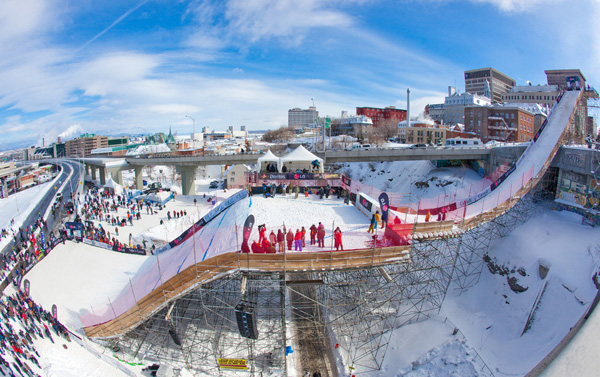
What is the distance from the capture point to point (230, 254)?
1095cm

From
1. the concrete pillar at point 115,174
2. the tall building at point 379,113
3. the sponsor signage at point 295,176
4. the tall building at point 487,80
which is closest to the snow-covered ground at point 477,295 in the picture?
the sponsor signage at point 295,176

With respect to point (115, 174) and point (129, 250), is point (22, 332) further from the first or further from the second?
point (115, 174)

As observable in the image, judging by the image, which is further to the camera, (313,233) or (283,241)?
(313,233)

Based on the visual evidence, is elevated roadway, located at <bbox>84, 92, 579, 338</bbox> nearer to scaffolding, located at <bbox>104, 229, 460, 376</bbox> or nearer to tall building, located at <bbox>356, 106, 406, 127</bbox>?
scaffolding, located at <bbox>104, 229, 460, 376</bbox>

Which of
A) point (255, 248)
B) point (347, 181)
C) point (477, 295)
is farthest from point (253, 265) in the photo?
point (347, 181)

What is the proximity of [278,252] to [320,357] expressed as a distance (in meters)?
4.78

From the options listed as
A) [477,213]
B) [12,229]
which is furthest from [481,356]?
[12,229]

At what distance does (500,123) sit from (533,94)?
50.1 m

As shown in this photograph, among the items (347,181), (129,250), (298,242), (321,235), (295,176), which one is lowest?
(129,250)

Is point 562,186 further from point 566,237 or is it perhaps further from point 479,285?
point 479,285

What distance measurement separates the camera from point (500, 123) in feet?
163

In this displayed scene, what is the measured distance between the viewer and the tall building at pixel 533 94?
8331 centimetres

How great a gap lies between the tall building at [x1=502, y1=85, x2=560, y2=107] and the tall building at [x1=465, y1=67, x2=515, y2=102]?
1042 inches

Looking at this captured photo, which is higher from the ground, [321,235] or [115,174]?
[115,174]
